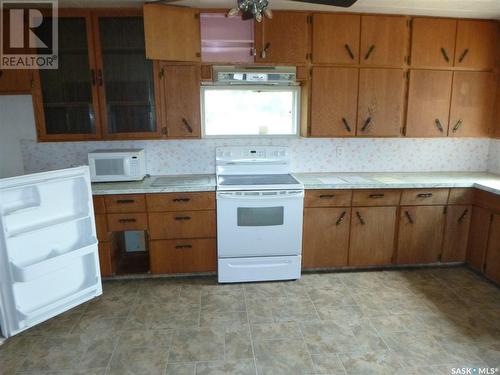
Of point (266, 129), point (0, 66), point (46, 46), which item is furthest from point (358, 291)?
point (0, 66)

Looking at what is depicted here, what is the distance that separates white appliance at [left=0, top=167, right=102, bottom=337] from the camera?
7.98ft

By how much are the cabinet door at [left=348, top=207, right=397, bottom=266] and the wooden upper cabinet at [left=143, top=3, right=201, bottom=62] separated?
211 centimetres

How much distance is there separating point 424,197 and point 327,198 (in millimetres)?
948

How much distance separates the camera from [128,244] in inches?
147

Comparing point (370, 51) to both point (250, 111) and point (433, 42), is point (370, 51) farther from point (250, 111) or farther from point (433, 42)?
point (250, 111)

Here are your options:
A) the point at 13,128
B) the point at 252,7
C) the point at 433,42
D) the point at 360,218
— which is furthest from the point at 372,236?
the point at 13,128

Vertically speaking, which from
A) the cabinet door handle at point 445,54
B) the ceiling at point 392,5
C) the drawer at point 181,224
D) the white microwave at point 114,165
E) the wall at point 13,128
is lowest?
the drawer at point 181,224

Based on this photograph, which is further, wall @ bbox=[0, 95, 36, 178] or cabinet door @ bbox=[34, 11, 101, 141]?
wall @ bbox=[0, 95, 36, 178]

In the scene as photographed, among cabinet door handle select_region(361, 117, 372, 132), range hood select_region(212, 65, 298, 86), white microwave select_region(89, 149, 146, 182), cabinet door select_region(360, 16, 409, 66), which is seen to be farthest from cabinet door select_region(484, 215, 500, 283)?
white microwave select_region(89, 149, 146, 182)

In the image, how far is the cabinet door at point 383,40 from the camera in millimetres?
3238

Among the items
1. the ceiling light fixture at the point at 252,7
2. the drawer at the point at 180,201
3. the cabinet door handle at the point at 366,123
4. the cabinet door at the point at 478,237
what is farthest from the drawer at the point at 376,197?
the ceiling light fixture at the point at 252,7

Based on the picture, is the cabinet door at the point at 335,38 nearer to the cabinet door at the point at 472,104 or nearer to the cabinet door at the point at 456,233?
the cabinet door at the point at 472,104

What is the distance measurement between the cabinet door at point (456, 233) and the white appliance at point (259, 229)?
1.50 meters

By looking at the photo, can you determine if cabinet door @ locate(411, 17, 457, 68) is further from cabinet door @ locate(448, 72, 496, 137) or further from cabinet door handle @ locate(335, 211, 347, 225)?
cabinet door handle @ locate(335, 211, 347, 225)
